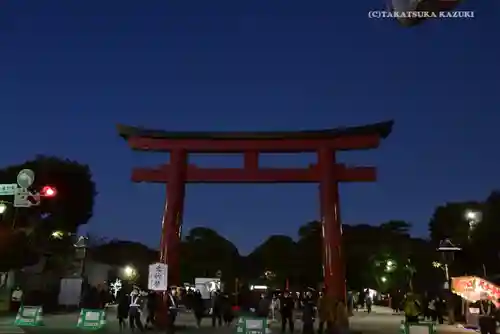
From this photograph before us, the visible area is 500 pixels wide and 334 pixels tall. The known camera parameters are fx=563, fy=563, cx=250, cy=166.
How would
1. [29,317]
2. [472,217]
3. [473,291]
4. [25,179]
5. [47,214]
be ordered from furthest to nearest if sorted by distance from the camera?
[47,214] < [472,217] < [473,291] < [29,317] < [25,179]

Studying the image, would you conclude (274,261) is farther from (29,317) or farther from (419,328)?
(419,328)

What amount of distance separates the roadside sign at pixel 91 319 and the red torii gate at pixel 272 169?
31.1 feet

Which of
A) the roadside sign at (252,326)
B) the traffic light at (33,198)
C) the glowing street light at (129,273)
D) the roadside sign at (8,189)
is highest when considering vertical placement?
the glowing street light at (129,273)

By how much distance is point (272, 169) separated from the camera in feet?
98.1

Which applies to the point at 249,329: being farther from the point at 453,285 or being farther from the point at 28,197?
the point at 453,285

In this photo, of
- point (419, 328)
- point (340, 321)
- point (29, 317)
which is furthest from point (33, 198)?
point (419, 328)

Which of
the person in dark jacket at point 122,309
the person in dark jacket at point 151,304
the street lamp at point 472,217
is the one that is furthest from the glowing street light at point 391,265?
the person in dark jacket at point 122,309

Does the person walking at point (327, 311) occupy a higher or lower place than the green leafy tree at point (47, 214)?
lower

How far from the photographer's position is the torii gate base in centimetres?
2945

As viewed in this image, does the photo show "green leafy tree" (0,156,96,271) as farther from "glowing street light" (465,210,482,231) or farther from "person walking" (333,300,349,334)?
"glowing street light" (465,210,482,231)

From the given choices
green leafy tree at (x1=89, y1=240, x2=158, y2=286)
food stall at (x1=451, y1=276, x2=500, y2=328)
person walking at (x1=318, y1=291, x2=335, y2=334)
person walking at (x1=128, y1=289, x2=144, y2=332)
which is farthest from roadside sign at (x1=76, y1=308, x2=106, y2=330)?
green leafy tree at (x1=89, y1=240, x2=158, y2=286)

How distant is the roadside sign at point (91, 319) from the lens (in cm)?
1957

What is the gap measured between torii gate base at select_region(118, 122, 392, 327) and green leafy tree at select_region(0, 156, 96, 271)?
33.4 ft

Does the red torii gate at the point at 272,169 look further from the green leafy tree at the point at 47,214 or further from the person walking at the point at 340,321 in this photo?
the person walking at the point at 340,321
